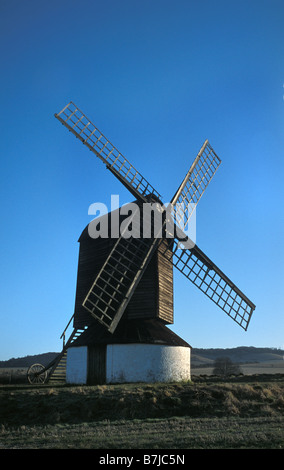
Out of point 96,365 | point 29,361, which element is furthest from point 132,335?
point 29,361

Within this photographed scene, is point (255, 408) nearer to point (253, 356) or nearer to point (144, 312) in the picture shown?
point (144, 312)

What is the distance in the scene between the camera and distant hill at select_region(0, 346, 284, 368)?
4350 inches

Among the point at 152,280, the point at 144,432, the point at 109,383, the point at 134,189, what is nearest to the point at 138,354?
the point at 109,383

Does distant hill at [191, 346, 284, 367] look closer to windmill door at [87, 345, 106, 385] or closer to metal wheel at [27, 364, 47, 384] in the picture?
metal wheel at [27, 364, 47, 384]

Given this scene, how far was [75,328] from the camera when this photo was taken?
87.2 feet

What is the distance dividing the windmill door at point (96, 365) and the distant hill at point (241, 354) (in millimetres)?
92071

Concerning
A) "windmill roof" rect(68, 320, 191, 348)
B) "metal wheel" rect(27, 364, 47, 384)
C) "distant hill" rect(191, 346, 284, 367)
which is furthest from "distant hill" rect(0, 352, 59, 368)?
"windmill roof" rect(68, 320, 191, 348)

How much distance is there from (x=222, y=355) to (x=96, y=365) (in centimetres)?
10932

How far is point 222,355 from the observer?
125188mm

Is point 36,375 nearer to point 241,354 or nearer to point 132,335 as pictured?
point 132,335

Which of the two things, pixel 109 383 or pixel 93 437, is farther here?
pixel 109 383

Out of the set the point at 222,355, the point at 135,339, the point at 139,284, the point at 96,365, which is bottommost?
the point at 222,355

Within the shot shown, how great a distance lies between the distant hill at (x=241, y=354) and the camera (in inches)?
4505

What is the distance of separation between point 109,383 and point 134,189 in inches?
439
